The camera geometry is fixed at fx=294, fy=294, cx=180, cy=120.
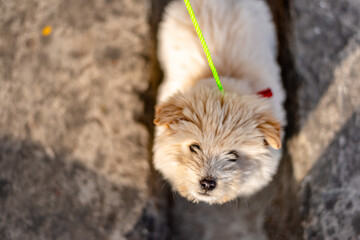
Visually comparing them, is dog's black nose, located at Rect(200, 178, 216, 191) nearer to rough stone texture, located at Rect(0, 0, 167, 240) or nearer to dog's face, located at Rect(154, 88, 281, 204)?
dog's face, located at Rect(154, 88, 281, 204)

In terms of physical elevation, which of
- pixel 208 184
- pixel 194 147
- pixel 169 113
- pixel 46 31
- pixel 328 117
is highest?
pixel 46 31

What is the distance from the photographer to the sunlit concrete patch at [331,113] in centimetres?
268

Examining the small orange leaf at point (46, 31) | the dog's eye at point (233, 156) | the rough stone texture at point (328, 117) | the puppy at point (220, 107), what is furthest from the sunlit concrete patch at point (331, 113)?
the small orange leaf at point (46, 31)

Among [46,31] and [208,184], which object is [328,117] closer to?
[208,184]

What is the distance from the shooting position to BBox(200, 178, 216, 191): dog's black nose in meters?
1.83

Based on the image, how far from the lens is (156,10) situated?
3160mm

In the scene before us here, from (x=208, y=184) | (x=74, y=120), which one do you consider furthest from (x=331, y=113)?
(x=74, y=120)

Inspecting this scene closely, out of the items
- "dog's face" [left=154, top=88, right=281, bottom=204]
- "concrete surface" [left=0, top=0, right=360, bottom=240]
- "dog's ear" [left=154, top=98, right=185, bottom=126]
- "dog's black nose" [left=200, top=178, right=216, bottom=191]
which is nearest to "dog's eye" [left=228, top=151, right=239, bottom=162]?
"dog's face" [left=154, top=88, right=281, bottom=204]

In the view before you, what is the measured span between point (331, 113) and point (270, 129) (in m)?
1.18

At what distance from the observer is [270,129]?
6.10 ft

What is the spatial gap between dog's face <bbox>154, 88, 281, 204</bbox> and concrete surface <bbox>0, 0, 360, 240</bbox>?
0.88 meters

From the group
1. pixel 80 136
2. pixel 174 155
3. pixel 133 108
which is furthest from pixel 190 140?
pixel 80 136

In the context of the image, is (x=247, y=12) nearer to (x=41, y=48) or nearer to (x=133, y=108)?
(x=133, y=108)

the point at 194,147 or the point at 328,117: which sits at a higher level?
the point at 194,147
